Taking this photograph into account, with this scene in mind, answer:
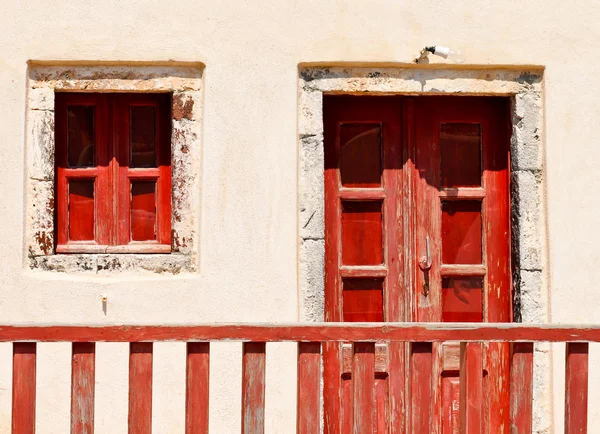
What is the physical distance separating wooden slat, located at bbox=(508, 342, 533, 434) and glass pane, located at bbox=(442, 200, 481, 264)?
2.04 meters

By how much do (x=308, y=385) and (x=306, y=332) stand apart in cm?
18

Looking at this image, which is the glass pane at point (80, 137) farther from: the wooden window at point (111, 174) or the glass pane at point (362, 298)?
the glass pane at point (362, 298)

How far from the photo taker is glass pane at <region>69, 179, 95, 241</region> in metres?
4.89

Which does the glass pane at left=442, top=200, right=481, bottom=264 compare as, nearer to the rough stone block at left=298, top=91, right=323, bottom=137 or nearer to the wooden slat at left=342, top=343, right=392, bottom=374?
the wooden slat at left=342, top=343, right=392, bottom=374

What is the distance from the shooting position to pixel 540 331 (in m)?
3.00

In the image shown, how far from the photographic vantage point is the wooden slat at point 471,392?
3.05 meters

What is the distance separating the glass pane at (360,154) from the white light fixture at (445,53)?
1.65ft

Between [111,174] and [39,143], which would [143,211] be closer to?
[111,174]

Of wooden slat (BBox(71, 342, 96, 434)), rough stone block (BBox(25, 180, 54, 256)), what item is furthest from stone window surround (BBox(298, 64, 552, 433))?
wooden slat (BBox(71, 342, 96, 434))

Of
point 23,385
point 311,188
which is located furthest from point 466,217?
point 23,385

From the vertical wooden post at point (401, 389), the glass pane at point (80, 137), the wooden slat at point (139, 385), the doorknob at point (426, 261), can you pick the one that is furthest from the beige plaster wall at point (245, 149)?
the wooden slat at point (139, 385)

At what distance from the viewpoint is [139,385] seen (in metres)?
2.99

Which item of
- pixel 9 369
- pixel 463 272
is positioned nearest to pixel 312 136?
pixel 463 272

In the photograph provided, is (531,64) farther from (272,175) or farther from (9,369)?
(9,369)
